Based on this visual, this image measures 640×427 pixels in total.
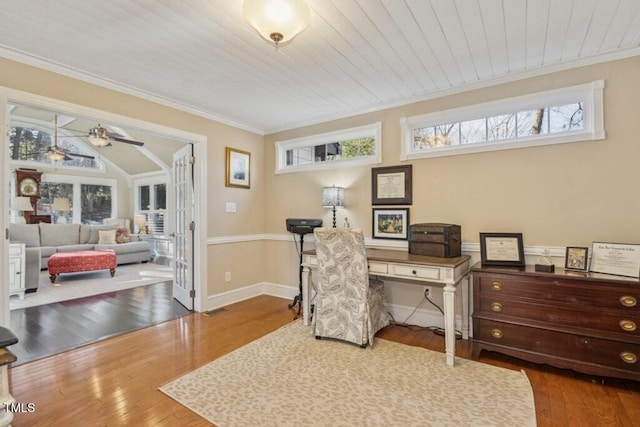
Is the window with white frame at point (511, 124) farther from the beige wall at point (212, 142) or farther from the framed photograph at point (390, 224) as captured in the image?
the beige wall at point (212, 142)

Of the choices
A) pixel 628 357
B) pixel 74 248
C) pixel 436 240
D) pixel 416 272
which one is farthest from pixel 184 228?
pixel 74 248

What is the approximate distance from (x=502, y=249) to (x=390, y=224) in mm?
1095

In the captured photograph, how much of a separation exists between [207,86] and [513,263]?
10.4 feet

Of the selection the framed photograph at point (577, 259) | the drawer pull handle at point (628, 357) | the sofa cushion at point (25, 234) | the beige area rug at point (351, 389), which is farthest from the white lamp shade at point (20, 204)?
the drawer pull handle at point (628, 357)

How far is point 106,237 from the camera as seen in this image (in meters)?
6.95

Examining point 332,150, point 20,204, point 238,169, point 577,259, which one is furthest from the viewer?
point 20,204

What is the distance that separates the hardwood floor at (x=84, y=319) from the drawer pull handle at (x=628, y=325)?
395 cm

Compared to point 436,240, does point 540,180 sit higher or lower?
higher

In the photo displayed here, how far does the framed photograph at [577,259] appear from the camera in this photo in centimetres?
229

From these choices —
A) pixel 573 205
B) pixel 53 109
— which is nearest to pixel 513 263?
pixel 573 205

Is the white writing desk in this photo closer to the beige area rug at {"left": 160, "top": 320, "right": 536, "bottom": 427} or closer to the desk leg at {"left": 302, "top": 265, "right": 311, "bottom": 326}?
the desk leg at {"left": 302, "top": 265, "right": 311, "bottom": 326}

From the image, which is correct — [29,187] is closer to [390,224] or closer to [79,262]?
[79,262]

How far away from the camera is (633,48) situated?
2275mm

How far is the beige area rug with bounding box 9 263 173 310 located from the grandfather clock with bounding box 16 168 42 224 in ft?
6.59
